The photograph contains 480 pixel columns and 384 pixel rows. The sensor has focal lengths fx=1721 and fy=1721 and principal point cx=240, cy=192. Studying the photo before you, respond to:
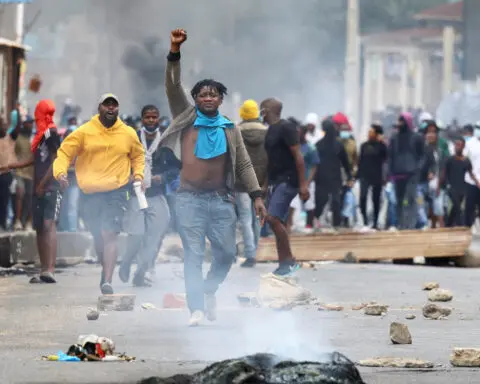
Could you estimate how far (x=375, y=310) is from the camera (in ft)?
40.1

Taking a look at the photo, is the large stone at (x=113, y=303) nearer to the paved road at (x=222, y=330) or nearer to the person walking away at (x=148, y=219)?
the paved road at (x=222, y=330)

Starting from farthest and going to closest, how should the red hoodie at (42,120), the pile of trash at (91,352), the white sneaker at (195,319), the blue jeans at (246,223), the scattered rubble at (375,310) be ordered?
1. the blue jeans at (246,223)
2. the red hoodie at (42,120)
3. the scattered rubble at (375,310)
4. the white sneaker at (195,319)
5. the pile of trash at (91,352)

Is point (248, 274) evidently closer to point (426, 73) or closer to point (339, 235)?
point (339, 235)

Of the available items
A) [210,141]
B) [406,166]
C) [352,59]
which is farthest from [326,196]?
[352,59]

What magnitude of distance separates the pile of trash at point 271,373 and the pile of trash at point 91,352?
1241 mm

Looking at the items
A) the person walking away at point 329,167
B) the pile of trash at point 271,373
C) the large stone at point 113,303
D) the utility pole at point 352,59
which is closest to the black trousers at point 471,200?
the person walking away at point 329,167

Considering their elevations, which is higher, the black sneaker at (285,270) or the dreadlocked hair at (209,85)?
the dreadlocked hair at (209,85)

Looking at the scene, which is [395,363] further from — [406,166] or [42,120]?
[406,166]

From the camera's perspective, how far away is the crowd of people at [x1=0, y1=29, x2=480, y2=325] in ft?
37.0

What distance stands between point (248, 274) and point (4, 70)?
1052cm

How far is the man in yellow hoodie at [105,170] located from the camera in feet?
44.4

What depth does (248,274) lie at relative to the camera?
16.3 metres

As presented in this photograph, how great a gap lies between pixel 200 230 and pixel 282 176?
3883 mm

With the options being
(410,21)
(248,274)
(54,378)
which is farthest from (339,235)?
(410,21)
